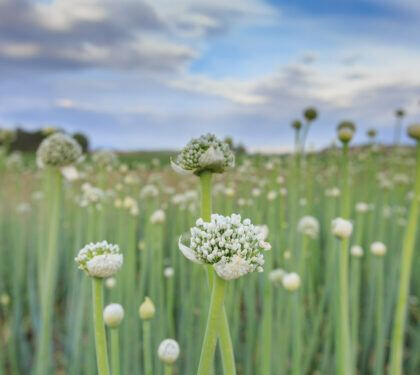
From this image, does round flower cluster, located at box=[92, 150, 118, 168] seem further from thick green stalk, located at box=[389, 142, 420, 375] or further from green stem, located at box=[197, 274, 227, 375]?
green stem, located at box=[197, 274, 227, 375]

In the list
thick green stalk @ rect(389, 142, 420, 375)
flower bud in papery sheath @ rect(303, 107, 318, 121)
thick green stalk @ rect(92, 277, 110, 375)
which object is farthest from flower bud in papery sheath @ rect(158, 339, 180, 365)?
flower bud in papery sheath @ rect(303, 107, 318, 121)

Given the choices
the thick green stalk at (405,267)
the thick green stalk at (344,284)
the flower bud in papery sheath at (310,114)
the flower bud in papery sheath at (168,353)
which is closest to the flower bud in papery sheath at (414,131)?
the thick green stalk at (405,267)

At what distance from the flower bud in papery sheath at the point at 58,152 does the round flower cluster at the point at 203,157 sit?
3.10 feet

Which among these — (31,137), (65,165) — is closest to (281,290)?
(65,165)

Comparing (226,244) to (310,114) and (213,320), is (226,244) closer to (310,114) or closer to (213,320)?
(213,320)

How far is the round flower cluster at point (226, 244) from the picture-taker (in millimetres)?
501

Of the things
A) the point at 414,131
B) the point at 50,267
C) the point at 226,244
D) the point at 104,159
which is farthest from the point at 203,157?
the point at 104,159

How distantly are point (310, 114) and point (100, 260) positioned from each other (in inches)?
55.6

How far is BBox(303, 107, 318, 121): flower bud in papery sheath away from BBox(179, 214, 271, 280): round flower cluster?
140 centimetres

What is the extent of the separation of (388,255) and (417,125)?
1.83 metres

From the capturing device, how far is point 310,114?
6.15 feet

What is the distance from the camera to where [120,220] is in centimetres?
230

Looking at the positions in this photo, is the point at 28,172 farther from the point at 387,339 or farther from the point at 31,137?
the point at 31,137

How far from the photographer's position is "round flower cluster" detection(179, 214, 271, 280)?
0.50 m
